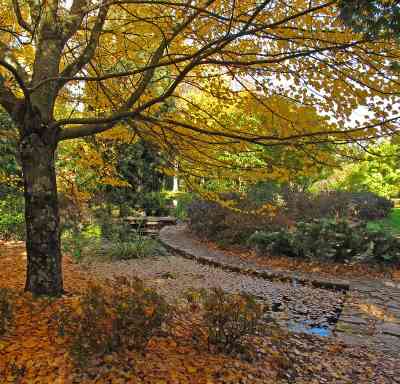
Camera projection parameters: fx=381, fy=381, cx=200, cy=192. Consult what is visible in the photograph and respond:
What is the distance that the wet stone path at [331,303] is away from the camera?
13.9 ft

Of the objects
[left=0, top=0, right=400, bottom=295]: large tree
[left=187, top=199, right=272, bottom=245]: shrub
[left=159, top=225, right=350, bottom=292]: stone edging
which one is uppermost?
[left=0, top=0, right=400, bottom=295]: large tree

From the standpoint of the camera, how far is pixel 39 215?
3.87 meters

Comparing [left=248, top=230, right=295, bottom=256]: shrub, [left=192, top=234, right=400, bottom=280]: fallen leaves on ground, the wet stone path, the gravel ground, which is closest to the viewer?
the wet stone path

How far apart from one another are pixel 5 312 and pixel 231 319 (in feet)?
6.17

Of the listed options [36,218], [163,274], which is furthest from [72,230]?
[36,218]

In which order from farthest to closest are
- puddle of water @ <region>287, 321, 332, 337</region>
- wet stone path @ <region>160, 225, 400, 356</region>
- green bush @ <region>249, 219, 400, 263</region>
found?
green bush @ <region>249, 219, 400, 263</region>, puddle of water @ <region>287, 321, 332, 337</region>, wet stone path @ <region>160, 225, 400, 356</region>

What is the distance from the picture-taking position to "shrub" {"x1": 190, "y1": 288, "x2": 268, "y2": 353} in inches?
123

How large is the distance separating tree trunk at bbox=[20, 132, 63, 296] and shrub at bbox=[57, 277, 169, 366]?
1.04 metres

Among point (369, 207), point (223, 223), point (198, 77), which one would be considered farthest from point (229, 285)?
point (369, 207)

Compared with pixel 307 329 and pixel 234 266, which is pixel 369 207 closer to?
pixel 234 266

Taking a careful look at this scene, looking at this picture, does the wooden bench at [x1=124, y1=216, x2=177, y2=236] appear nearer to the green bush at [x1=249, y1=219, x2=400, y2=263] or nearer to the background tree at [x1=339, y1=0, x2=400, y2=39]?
the green bush at [x1=249, y1=219, x2=400, y2=263]

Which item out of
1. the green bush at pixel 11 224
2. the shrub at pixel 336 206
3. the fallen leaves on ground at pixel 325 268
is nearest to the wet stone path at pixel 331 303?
the fallen leaves on ground at pixel 325 268

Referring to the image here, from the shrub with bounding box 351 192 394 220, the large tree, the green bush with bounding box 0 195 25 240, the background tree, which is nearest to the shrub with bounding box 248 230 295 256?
the large tree

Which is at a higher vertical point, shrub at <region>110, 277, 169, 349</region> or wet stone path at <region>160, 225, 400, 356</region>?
shrub at <region>110, 277, 169, 349</region>
